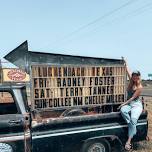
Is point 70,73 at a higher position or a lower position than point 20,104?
higher

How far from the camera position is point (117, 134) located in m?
7.12

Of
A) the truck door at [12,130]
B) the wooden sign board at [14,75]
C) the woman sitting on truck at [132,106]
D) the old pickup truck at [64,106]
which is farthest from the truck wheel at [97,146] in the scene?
the wooden sign board at [14,75]

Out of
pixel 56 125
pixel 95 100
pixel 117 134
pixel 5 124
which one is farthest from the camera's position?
pixel 95 100

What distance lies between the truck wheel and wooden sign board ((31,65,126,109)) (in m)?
1.05

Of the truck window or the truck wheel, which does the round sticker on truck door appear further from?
the truck wheel

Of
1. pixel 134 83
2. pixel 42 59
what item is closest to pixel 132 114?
pixel 134 83

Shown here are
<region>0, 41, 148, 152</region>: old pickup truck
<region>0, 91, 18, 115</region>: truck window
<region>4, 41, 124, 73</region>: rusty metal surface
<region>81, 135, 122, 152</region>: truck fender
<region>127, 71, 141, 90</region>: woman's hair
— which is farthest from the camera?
<region>4, 41, 124, 73</region>: rusty metal surface

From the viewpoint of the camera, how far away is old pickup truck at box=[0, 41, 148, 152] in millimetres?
6152

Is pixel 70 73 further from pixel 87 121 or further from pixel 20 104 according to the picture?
pixel 20 104

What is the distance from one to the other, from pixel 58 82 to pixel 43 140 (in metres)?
1.52

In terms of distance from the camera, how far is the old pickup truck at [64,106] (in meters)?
6.15

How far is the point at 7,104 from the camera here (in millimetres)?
7102

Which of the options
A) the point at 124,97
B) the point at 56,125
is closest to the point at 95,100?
the point at 124,97

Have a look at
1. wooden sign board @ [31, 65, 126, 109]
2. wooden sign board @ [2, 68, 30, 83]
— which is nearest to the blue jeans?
wooden sign board @ [31, 65, 126, 109]
